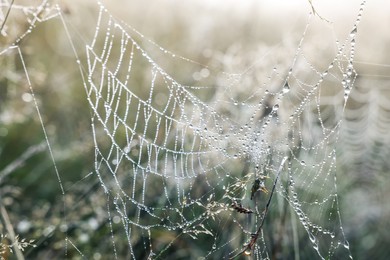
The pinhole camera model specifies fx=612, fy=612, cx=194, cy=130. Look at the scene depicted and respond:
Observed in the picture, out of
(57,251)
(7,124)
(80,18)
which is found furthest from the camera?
(80,18)

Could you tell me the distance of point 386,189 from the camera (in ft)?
15.4

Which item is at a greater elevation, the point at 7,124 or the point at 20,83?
the point at 20,83

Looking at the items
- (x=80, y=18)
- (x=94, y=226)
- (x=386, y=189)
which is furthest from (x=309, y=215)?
(x=80, y=18)

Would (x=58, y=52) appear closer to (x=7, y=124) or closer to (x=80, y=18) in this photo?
(x=80, y=18)

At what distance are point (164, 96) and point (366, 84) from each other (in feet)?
8.19

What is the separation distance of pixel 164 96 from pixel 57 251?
1.62m

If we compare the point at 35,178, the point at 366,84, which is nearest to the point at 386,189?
the point at 366,84

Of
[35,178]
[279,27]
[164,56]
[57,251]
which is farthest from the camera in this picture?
[279,27]

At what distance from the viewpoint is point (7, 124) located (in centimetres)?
397

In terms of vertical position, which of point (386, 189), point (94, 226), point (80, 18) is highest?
point (80, 18)

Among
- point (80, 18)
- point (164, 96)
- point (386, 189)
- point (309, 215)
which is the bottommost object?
point (386, 189)

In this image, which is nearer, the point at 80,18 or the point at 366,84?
the point at 80,18

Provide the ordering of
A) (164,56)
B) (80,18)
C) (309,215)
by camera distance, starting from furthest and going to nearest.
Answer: (80,18) < (164,56) < (309,215)

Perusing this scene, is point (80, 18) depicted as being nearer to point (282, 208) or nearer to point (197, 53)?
point (197, 53)
